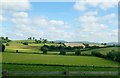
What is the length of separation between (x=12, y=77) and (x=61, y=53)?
Result: 2849 centimetres

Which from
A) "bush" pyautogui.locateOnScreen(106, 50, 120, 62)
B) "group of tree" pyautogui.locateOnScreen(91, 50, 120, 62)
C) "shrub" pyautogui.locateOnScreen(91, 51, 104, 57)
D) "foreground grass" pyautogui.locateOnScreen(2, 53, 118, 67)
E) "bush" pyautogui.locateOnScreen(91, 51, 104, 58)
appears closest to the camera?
"foreground grass" pyautogui.locateOnScreen(2, 53, 118, 67)

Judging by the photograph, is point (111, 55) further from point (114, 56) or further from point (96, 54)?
point (96, 54)

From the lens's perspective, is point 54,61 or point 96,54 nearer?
point 54,61

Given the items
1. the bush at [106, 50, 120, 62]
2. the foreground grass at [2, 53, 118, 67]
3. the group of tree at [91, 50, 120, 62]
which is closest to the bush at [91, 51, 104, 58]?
the group of tree at [91, 50, 120, 62]

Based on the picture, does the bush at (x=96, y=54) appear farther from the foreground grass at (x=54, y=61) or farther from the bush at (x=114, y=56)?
the foreground grass at (x=54, y=61)

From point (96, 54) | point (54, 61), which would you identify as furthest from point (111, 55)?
point (54, 61)

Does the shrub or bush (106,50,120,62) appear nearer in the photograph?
Answer: bush (106,50,120,62)

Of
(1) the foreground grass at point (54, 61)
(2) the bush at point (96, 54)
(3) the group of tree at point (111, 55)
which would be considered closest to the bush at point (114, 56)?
(3) the group of tree at point (111, 55)

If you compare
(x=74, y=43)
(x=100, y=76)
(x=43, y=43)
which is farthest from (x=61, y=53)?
(x=100, y=76)

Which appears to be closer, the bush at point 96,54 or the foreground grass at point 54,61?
the foreground grass at point 54,61

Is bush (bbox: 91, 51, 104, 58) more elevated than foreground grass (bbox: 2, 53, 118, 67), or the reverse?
bush (bbox: 91, 51, 104, 58)

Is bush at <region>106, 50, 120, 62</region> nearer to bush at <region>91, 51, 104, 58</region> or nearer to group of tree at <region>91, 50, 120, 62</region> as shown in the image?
group of tree at <region>91, 50, 120, 62</region>

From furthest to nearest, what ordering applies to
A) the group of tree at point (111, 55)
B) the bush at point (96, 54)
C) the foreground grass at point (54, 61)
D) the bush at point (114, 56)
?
the bush at point (96, 54), the group of tree at point (111, 55), the bush at point (114, 56), the foreground grass at point (54, 61)

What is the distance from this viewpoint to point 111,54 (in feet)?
135
